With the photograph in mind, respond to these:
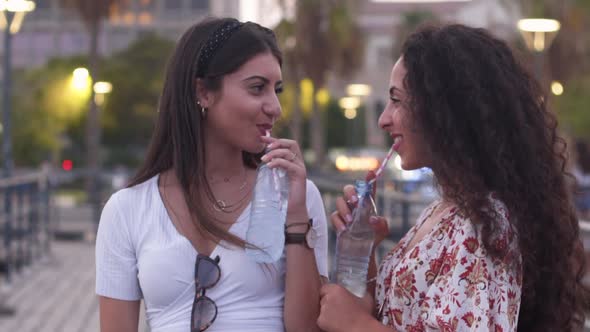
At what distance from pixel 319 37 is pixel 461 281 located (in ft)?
144

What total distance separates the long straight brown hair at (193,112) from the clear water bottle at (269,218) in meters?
0.05

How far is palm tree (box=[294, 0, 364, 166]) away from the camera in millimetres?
46062

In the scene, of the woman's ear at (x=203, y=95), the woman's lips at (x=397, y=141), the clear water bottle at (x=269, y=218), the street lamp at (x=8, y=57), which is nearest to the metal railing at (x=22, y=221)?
the street lamp at (x=8, y=57)

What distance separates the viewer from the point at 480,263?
2.75 m

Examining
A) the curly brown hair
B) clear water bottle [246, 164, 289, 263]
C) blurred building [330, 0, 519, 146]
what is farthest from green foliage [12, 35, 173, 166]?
the curly brown hair

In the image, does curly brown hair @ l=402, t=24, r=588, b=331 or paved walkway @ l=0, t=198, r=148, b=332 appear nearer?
curly brown hair @ l=402, t=24, r=588, b=331

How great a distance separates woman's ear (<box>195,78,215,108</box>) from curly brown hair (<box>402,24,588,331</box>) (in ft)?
1.84

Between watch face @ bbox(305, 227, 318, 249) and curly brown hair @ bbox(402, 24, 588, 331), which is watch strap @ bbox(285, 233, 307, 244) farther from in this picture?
curly brown hair @ bbox(402, 24, 588, 331)

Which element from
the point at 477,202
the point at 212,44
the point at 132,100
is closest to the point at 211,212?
the point at 212,44

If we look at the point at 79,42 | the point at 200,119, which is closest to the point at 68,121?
the point at 79,42

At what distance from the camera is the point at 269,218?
3.18 metres

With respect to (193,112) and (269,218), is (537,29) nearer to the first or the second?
(193,112)

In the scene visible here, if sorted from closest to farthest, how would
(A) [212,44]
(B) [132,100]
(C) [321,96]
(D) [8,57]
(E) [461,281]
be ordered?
(E) [461,281] → (A) [212,44] → (D) [8,57] → (C) [321,96] → (B) [132,100]

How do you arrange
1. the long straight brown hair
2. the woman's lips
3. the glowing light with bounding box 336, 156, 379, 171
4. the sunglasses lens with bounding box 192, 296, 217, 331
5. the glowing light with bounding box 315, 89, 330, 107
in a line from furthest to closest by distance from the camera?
the glowing light with bounding box 336, 156, 379, 171
the glowing light with bounding box 315, 89, 330, 107
the long straight brown hair
the sunglasses lens with bounding box 192, 296, 217, 331
the woman's lips
